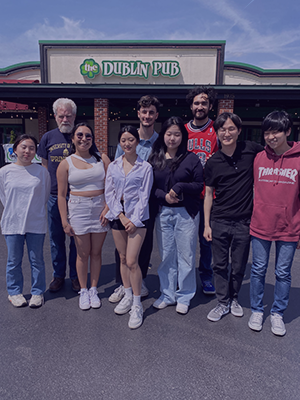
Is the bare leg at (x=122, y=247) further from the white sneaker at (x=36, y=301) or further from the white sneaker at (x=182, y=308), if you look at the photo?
the white sneaker at (x=36, y=301)

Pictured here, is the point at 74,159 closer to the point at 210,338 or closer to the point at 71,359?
the point at 71,359

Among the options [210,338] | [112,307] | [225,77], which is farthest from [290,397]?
[225,77]

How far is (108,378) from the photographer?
223 centimetres

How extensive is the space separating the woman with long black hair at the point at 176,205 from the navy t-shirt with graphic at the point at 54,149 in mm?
1186

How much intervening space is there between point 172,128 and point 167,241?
1273mm

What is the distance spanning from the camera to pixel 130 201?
2998 millimetres

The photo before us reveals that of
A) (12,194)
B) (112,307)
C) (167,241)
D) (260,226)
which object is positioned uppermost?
(12,194)

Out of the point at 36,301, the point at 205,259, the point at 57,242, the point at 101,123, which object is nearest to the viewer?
the point at 36,301

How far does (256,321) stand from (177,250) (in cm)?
110

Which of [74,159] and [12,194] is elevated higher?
[74,159]

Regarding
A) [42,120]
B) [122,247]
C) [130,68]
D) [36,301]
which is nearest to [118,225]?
[122,247]

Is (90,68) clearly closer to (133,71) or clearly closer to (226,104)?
(133,71)

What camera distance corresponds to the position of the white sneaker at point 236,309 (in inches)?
125

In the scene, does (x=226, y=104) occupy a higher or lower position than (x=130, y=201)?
higher
